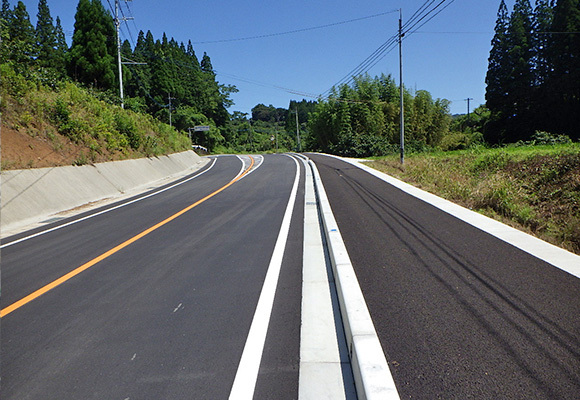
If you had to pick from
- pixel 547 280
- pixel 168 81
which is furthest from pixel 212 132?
pixel 547 280

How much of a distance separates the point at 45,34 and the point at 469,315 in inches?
2453

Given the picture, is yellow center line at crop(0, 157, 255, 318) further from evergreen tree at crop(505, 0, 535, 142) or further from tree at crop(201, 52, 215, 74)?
tree at crop(201, 52, 215, 74)

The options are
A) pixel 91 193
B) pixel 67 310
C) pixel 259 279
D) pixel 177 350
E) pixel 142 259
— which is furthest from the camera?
pixel 91 193

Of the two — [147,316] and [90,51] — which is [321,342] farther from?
[90,51]

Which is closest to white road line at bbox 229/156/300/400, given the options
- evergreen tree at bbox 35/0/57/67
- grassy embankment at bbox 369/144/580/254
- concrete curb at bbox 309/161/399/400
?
concrete curb at bbox 309/161/399/400

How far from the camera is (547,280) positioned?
162 inches

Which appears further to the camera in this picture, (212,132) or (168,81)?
(212,132)

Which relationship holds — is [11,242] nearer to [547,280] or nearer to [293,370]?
[293,370]

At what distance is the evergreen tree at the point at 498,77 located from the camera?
46.2 metres

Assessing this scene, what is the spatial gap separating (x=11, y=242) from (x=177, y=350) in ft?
19.5

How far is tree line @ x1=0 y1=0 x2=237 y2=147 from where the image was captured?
3431cm

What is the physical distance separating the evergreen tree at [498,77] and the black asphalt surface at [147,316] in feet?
163

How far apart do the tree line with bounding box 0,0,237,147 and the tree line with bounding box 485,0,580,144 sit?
1645 inches

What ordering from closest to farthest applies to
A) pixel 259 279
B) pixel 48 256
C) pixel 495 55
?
pixel 259 279
pixel 48 256
pixel 495 55
